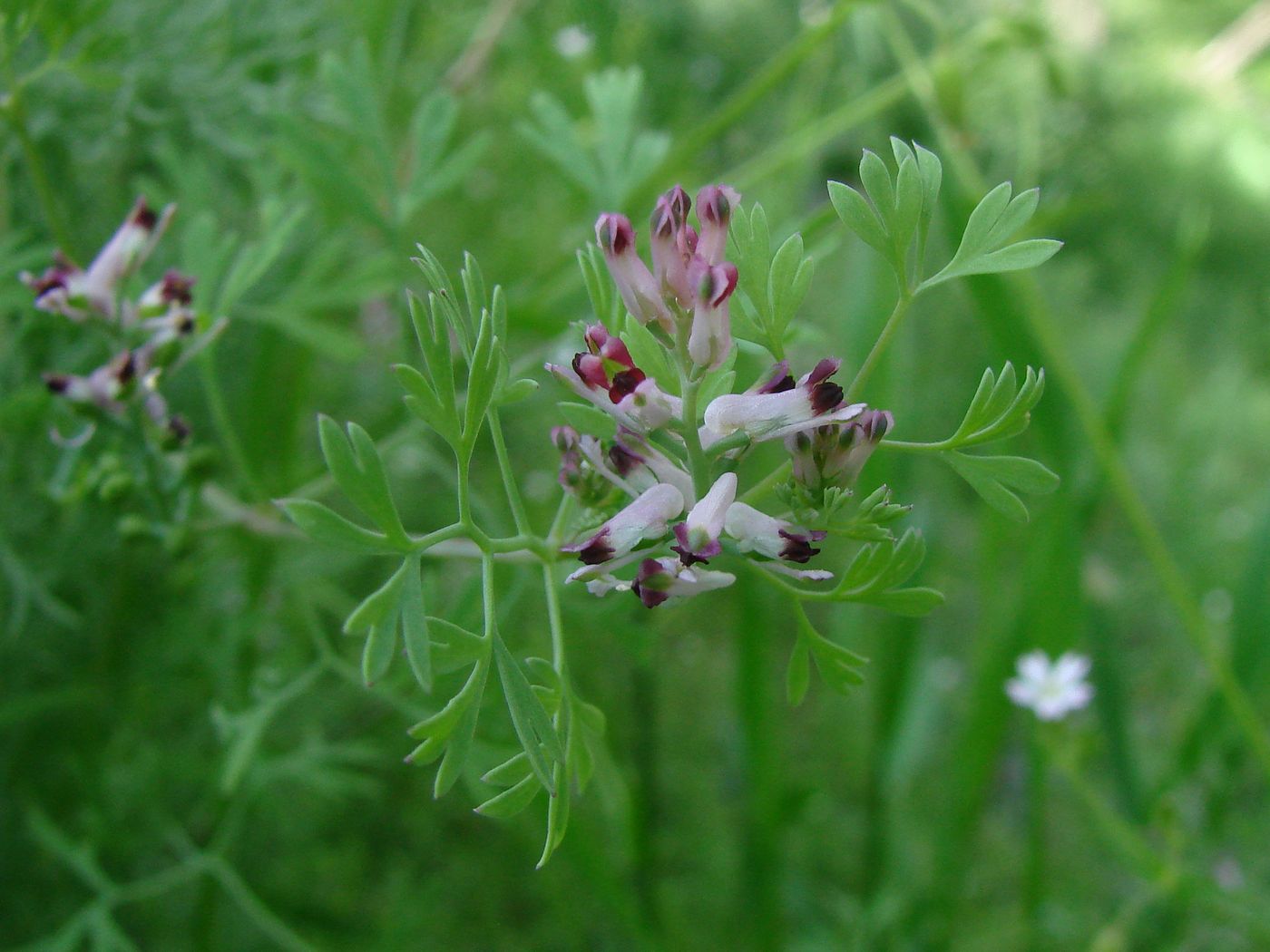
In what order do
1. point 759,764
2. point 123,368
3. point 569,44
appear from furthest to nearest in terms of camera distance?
point 569,44
point 759,764
point 123,368

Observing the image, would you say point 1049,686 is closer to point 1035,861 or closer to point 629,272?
point 1035,861

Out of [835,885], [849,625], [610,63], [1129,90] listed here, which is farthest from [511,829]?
[1129,90]

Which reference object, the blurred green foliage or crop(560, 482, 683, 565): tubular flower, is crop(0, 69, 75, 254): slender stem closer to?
the blurred green foliage

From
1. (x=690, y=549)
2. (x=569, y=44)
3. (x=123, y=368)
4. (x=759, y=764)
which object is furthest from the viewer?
(x=569, y=44)

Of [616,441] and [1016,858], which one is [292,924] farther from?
[1016,858]

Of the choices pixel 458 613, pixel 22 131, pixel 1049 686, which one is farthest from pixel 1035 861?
pixel 22 131

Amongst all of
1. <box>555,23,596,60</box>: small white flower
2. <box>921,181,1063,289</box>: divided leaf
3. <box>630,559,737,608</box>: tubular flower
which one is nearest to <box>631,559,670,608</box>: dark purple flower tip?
<box>630,559,737,608</box>: tubular flower

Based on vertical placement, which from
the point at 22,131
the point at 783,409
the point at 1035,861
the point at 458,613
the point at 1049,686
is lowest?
the point at 1035,861
